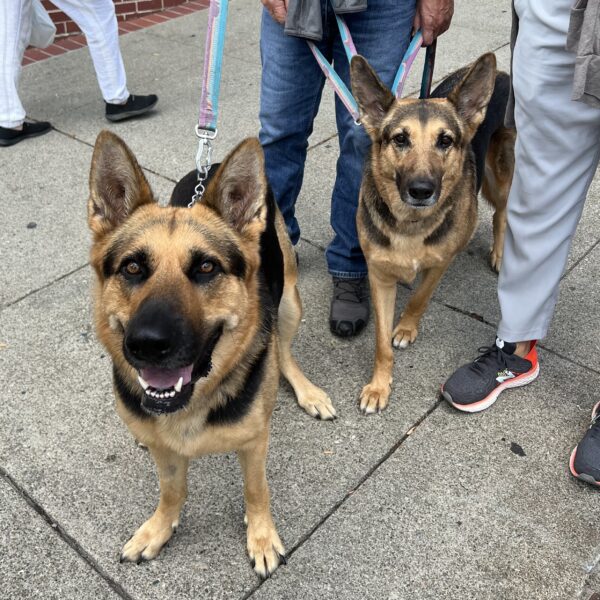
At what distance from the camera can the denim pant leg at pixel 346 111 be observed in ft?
10.5

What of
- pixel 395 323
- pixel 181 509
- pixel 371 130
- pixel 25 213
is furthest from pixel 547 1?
pixel 25 213

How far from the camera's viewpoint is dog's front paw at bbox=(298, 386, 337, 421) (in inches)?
125

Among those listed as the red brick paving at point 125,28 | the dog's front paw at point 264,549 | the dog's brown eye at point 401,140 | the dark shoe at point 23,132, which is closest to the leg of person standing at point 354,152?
the dog's brown eye at point 401,140

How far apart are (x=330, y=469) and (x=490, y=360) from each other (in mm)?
1080

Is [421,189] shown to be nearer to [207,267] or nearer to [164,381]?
[207,267]

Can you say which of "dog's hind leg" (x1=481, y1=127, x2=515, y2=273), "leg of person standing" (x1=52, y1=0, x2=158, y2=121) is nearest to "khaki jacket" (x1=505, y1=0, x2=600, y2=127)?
"dog's hind leg" (x1=481, y1=127, x2=515, y2=273)

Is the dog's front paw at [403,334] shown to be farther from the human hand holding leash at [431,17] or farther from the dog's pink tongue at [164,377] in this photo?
the dog's pink tongue at [164,377]

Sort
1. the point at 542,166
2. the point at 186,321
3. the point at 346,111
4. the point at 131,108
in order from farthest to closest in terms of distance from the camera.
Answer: the point at 131,108 → the point at 346,111 → the point at 542,166 → the point at 186,321

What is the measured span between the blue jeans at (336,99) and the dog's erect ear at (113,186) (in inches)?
56.3

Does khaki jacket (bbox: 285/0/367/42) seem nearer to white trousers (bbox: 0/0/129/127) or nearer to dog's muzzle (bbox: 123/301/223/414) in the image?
dog's muzzle (bbox: 123/301/223/414)

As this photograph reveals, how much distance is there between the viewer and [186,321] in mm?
1960

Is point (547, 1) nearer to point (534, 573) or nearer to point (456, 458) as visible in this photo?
point (456, 458)

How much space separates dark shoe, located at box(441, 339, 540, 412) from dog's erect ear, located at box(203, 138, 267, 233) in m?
1.49

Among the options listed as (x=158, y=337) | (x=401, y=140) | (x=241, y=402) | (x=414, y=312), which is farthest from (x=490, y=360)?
(x=158, y=337)
